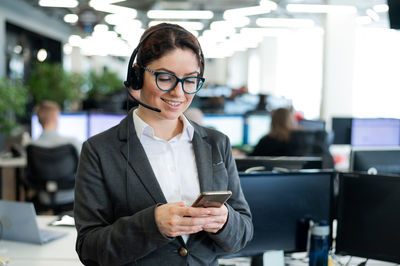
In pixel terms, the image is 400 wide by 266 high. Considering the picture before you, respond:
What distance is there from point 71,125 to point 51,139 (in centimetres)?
61

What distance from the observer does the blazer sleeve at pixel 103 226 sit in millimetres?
1123

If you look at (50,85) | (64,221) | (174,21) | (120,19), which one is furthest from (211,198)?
(120,19)

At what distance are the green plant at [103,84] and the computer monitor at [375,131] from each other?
20.8 ft

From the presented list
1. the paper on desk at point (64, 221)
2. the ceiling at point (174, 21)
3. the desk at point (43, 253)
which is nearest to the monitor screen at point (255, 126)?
the ceiling at point (174, 21)

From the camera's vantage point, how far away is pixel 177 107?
124 centimetres

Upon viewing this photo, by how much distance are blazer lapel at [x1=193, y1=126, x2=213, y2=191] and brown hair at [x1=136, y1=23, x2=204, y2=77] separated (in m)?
0.25

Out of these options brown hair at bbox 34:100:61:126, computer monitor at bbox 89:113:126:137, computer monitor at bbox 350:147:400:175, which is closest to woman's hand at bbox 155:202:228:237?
computer monitor at bbox 350:147:400:175

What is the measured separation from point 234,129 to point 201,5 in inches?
298

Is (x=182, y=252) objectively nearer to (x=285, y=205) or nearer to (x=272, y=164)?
(x=285, y=205)

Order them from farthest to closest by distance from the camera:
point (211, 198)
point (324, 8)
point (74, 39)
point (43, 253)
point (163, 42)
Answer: point (74, 39) < point (324, 8) < point (43, 253) < point (163, 42) < point (211, 198)

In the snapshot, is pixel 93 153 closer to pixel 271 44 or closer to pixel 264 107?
pixel 264 107

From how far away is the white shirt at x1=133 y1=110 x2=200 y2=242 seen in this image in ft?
4.17

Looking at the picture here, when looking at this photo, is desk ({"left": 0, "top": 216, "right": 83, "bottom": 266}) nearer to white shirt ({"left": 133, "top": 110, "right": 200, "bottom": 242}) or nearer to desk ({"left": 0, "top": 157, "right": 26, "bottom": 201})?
white shirt ({"left": 133, "top": 110, "right": 200, "bottom": 242})

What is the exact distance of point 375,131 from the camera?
14.5 feet
